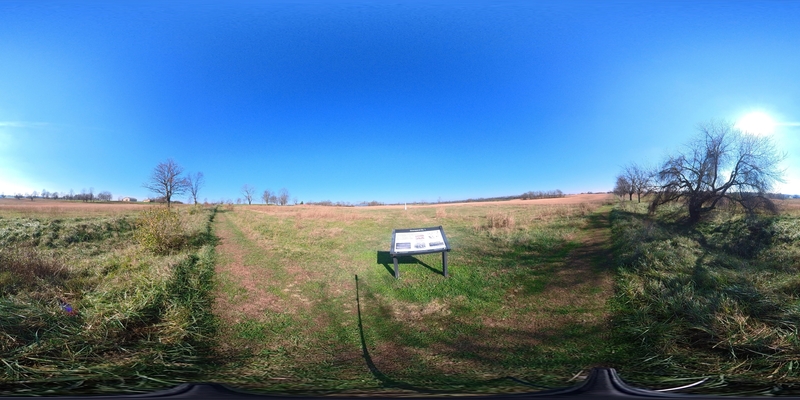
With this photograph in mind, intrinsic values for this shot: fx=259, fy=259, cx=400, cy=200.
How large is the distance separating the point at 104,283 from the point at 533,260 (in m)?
9.58

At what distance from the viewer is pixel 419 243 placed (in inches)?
249

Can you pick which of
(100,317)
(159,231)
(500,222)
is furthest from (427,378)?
(500,222)

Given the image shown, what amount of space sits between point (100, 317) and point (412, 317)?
4210 mm

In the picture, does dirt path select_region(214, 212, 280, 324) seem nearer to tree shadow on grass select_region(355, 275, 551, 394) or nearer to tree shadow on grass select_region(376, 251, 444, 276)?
tree shadow on grass select_region(355, 275, 551, 394)

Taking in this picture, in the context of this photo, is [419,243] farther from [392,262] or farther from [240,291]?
[240,291]

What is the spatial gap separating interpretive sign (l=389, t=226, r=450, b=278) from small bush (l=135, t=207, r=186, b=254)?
271 inches

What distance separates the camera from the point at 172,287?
15.5ft

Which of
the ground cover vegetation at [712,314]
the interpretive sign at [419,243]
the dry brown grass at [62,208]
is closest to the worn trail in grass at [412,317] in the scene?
the ground cover vegetation at [712,314]

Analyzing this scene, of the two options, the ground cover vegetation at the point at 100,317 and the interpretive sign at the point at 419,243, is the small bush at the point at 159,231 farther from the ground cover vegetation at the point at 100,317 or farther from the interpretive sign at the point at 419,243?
the interpretive sign at the point at 419,243

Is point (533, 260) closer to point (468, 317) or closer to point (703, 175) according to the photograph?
point (468, 317)

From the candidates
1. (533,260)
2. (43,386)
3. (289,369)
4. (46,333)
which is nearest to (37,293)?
(46,333)

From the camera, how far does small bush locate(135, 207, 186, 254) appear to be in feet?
24.7

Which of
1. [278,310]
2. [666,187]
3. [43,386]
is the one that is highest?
[666,187]

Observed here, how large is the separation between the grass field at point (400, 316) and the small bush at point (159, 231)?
0.24 feet
